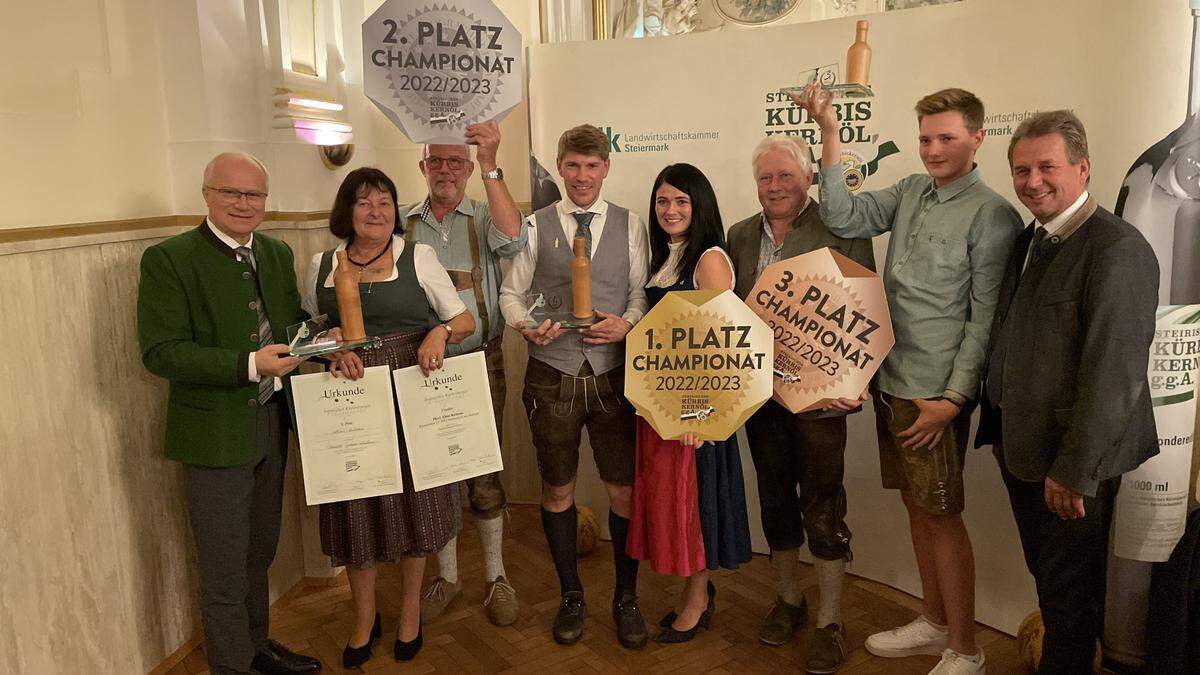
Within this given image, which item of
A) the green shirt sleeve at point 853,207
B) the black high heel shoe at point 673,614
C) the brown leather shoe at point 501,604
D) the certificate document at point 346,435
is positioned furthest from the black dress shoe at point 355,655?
the green shirt sleeve at point 853,207

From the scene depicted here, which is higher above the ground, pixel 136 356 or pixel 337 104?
pixel 337 104

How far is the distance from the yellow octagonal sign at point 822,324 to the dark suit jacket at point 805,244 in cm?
13

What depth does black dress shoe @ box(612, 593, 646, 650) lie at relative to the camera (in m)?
2.66

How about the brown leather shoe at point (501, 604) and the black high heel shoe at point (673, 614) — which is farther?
the brown leather shoe at point (501, 604)

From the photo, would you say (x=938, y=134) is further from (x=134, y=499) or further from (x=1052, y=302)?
(x=134, y=499)

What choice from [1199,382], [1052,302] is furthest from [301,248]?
[1199,382]

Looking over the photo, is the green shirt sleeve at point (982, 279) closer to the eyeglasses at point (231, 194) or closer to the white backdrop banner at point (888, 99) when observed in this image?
the white backdrop banner at point (888, 99)

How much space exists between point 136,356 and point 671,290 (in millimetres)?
1602

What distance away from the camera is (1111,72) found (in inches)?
91.7

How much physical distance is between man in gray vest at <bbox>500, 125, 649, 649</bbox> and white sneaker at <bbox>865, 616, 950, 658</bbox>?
911 millimetres

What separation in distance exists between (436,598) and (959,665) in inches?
68.6

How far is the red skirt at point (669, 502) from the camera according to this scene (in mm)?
2447

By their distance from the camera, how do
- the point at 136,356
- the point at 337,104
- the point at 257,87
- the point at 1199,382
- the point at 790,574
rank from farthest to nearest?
1. the point at 337,104
2. the point at 257,87
3. the point at 790,574
4. the point at 136,356
5. the point at 1199,382

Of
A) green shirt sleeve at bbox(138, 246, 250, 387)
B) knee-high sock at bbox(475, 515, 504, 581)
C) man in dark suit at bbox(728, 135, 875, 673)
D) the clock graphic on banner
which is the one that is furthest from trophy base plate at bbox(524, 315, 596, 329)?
the clock graphic on banner
